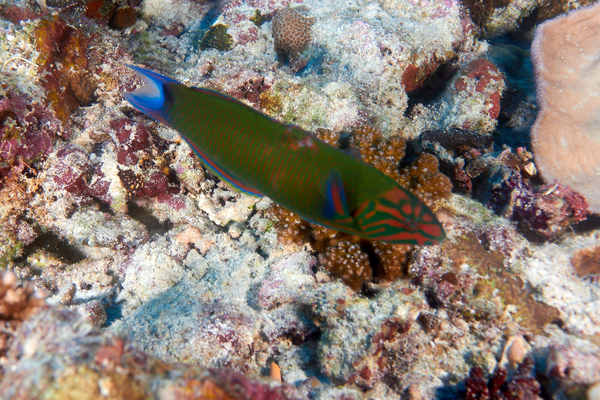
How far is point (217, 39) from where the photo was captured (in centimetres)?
641

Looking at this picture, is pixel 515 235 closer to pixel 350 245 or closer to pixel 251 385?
pixel 350 245

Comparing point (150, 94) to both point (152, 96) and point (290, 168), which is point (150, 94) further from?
point (290, 168)

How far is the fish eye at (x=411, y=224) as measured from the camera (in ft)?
5.69

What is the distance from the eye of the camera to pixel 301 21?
614 centimetres

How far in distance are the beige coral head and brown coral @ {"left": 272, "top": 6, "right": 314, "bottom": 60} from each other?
4035 millimetres

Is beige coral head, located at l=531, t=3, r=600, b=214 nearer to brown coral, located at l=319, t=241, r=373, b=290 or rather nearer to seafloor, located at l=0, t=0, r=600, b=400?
seafloor, located at l=0, t=0, r=600, b=400

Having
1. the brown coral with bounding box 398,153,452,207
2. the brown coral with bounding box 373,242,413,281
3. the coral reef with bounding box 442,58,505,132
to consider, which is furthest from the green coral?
the brown coral with bounding box 373,242,413,281

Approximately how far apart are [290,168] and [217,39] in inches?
226

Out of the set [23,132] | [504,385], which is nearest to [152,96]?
[23,132]

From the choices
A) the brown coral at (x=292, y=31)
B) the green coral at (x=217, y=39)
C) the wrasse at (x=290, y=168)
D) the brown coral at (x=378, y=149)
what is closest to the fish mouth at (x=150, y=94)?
the wrasse at (x=290, y=168)

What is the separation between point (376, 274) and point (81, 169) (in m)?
4.14

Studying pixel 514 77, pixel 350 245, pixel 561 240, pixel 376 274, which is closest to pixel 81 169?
pixel 350 245

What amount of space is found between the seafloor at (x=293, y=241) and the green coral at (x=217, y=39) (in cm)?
121

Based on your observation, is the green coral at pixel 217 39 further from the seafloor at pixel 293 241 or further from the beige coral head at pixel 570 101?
the beige coral head at pixel 570 101
